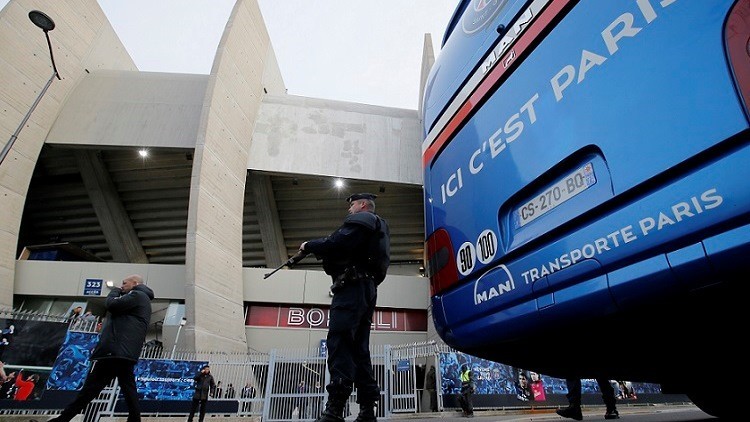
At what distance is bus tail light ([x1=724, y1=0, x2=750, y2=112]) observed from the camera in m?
0.94

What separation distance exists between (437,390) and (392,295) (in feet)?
27.5

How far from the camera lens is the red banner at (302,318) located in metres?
18.2

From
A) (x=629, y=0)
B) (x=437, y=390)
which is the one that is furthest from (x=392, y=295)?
(x=629, y=0)

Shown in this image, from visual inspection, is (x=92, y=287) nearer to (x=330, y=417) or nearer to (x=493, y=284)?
(x=330, y=417)

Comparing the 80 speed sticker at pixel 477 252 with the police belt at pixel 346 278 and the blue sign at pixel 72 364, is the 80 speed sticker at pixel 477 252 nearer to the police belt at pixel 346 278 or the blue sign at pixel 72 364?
the police belt at pixel 346 278

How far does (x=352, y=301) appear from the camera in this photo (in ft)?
8.00

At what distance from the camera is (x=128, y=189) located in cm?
2014

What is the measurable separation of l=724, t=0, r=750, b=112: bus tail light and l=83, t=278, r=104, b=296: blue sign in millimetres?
20993

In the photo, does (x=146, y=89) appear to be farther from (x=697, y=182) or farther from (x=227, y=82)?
(x=697, y=182)

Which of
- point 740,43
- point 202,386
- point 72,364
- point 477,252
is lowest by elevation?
point 202,386

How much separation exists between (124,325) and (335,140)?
55.2 ft

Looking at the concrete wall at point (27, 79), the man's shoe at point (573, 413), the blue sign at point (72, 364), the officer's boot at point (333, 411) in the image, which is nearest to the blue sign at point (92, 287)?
the concrete wall at point (27, 79)

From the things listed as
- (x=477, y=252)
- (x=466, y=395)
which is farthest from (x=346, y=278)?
(x=466, y=395)

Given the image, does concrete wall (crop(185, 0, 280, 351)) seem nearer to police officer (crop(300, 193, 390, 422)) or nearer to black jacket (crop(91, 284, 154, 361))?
black jacket (crop(91, 284, 154, 361))
